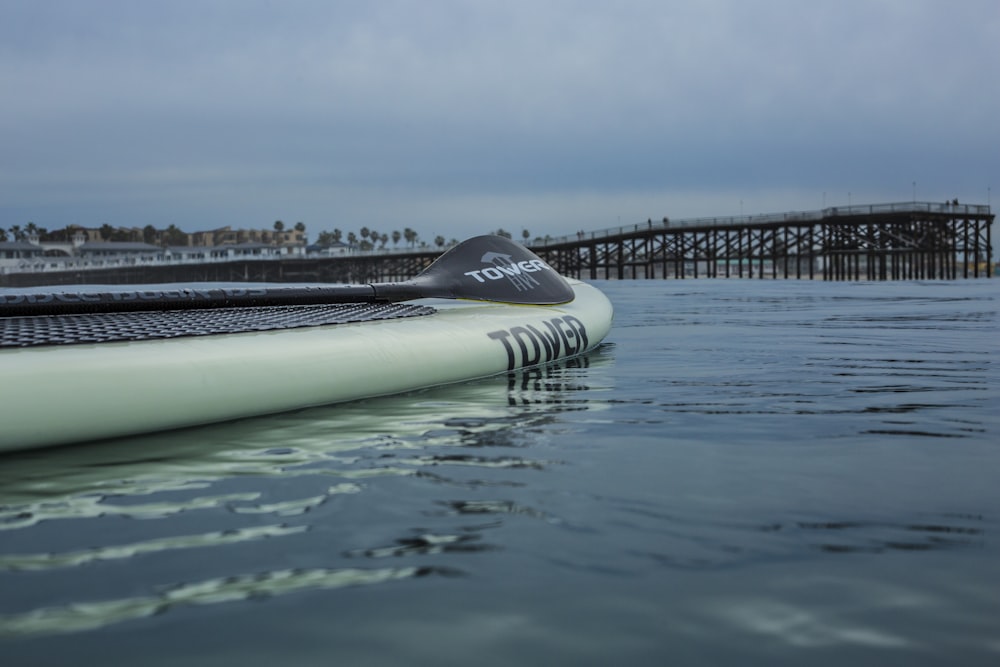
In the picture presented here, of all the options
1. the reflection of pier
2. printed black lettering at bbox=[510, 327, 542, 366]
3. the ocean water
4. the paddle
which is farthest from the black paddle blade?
the reflection of pier

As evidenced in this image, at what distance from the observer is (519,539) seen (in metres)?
2.58

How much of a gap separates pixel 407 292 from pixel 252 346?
324 cm

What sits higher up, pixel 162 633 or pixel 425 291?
pixel 425 291

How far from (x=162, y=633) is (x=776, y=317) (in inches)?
492

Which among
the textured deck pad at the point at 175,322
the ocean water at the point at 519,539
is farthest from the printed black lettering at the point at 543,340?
the ocean water at the point at 519,539

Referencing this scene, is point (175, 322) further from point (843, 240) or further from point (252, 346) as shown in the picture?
point (843, 240)

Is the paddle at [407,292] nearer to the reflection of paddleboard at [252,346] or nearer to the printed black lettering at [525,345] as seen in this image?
the reflection of paddleboard at [252,346]

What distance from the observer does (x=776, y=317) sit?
13508 millimetres

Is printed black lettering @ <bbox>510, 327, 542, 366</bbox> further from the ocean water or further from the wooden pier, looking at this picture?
the wooden pier

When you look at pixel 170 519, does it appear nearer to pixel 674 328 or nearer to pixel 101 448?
pixel 101 448

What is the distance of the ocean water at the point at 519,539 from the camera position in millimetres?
1937

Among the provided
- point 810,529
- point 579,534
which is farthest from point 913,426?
point 579,534

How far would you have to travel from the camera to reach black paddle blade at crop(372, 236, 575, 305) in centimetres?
802

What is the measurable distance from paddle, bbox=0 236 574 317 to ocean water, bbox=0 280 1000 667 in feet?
6.33
